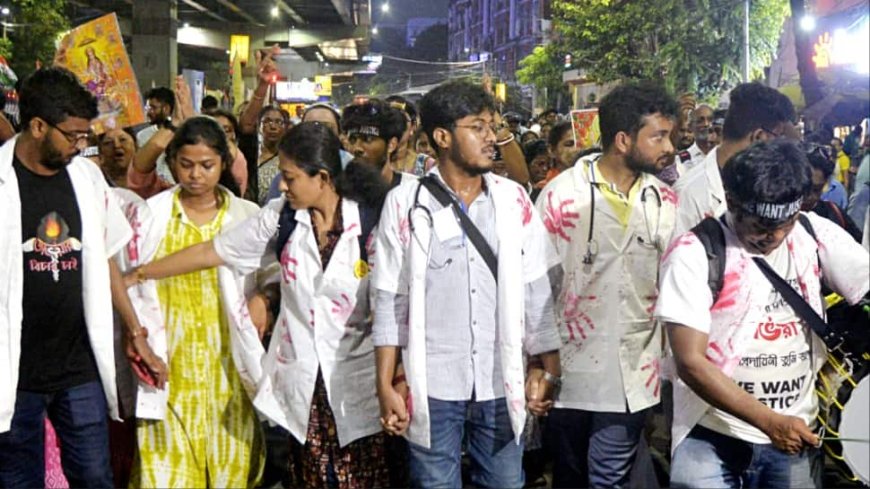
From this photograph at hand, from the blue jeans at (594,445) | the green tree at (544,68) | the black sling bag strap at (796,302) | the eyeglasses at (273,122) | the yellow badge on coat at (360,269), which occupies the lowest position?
the blue jeans at (594,445)

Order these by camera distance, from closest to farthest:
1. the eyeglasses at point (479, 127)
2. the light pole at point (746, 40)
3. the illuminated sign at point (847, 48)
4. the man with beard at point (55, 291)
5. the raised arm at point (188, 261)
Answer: the illuminated sign at point (847, 48)
the eyeglasses at point (479, 127)
the man with beard at point (55, 291)
the raised arm at point (188, 261)
the light pole at point (746, 40)

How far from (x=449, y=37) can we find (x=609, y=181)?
658 cm

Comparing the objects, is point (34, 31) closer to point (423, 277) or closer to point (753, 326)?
point (423, 277)

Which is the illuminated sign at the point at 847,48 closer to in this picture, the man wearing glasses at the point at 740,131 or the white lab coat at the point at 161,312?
the man wearing glasses at the point at 740,131

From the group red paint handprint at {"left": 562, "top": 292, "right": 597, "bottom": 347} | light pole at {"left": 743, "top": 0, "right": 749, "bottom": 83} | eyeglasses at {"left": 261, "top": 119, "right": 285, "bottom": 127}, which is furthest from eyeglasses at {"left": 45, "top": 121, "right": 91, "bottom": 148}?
light pole at {"left": 743, "top": 0, "right": 749, "bottom": 83}

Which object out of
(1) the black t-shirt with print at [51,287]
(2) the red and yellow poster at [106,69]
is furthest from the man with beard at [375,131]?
(1) the black t-shirt with print at [51,287]

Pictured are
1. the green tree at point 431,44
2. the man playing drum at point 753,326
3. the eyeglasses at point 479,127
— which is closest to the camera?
the man playing drum at point 753,326

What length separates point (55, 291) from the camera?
4254 millimetres

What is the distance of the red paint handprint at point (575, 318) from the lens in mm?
4316

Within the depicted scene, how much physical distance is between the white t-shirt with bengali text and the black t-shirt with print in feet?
8.34

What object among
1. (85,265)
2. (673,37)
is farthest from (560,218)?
(673,37)

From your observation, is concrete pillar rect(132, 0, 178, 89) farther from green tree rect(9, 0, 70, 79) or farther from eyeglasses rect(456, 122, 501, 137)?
eyeglasses rect(456, 122, 501, 137)

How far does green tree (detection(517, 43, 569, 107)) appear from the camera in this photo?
13551 millimetres

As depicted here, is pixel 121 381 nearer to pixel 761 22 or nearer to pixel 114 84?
pixel 114 84
